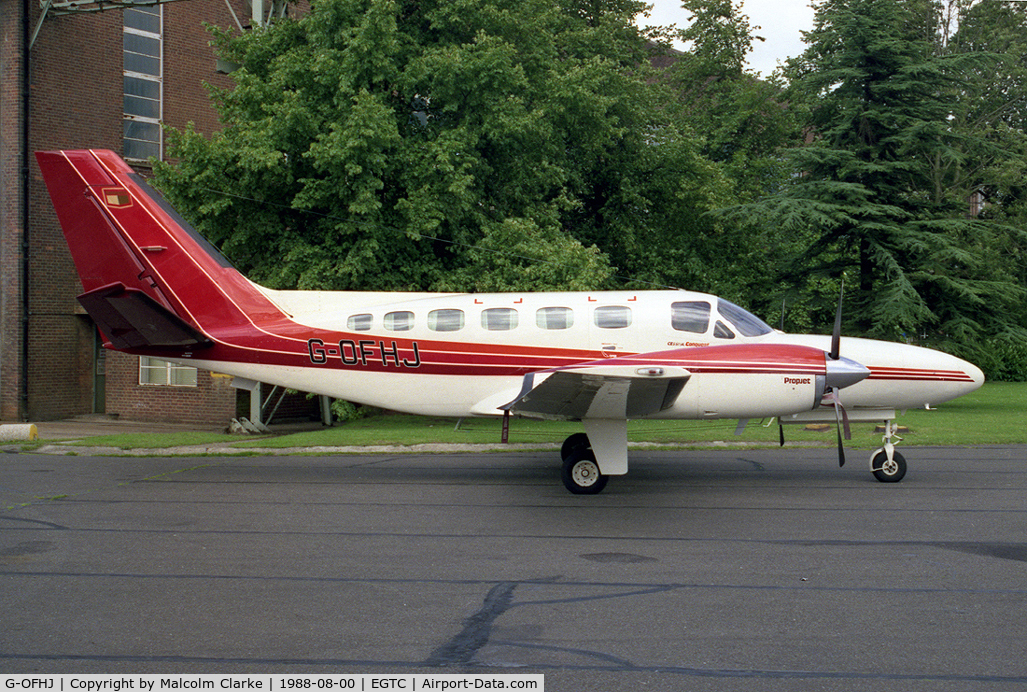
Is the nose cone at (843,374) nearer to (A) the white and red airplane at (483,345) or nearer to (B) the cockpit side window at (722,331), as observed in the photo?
(A) the white and red airplane at (483,345)

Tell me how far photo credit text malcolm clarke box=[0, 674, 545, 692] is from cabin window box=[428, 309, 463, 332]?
29.4ft

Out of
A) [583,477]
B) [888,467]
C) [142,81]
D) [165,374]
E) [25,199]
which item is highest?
[142,81]

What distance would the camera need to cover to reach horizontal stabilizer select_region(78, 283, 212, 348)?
47.4ft

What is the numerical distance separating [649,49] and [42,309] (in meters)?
27.3

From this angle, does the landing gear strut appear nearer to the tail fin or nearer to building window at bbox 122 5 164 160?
the tail fin

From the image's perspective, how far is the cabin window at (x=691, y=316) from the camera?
13938mm

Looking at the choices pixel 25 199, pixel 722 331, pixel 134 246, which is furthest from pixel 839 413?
pixel 25 199

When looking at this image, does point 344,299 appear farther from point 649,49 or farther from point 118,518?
point 649,49

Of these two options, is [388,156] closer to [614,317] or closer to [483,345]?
[483,345]

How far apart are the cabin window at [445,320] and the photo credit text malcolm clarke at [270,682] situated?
8.95m

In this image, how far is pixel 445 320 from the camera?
14578mm

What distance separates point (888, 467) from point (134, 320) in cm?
1208

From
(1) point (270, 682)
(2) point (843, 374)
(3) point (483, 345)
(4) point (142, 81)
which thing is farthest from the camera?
(4) point (142, 81)

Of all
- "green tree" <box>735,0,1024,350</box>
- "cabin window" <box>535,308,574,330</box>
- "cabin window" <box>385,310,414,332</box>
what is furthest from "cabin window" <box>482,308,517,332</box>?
"green tree" <box>735,0,1024,350</box>
